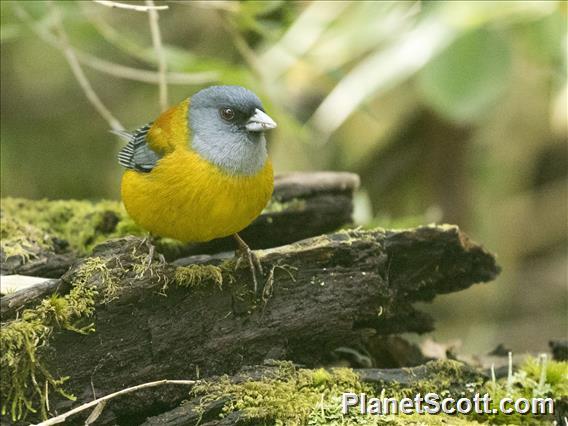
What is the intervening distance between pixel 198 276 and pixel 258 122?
87cm

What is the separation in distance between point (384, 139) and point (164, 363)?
4813 millimetres

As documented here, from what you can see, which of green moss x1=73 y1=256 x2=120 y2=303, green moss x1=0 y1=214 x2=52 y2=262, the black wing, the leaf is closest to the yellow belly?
the black wing

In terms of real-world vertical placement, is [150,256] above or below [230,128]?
below

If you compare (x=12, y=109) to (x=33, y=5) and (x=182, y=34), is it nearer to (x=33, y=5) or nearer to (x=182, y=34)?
(x=182, y=34)

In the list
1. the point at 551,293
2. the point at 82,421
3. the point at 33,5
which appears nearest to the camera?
the point at 82,421

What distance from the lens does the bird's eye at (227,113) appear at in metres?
3.94

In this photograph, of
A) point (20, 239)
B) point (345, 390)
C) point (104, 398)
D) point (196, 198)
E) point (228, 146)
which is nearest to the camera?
point (104, 398)

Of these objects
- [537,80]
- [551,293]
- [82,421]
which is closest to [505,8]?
[537,80]

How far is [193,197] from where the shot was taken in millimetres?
3660

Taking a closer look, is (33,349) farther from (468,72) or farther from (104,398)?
(468,72)

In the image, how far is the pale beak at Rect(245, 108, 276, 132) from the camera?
386 cm

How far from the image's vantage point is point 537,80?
746 cm

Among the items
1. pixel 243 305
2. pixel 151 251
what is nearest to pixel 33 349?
pixel 151 251

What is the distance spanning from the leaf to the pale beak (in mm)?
1422
